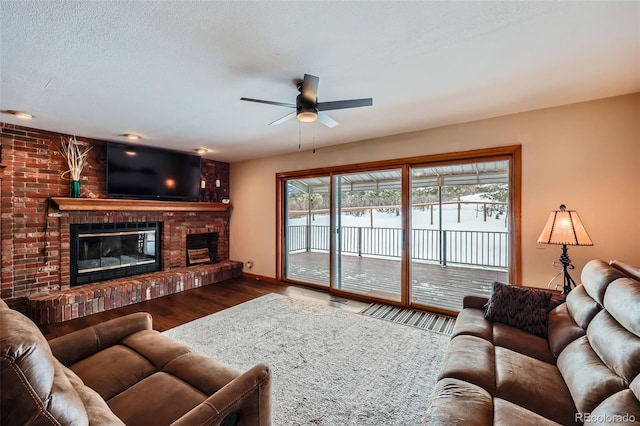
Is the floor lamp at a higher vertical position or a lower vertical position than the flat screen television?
lower

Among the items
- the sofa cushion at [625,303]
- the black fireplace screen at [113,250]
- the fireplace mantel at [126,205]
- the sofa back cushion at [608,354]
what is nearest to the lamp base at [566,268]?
the sofa back cushion at [608,354]

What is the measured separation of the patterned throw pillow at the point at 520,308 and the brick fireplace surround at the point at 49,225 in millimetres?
4428

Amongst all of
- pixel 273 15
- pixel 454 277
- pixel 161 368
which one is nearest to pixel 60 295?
pixel 161 368

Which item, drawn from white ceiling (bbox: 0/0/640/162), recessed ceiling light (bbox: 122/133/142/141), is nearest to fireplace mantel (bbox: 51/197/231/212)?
recessed ceiling light (bbox: 122/133/142/141)

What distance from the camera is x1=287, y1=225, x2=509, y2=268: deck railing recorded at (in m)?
5.47

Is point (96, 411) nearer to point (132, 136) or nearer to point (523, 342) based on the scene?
point (523, 342)

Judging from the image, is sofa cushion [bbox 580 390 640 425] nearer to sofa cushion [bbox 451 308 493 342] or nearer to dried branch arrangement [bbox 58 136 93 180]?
sofa cushion [bbox 451 308 493 342]

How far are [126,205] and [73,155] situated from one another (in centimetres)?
92

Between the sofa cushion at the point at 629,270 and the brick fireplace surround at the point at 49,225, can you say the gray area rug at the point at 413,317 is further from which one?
the brick fireplace surround at the point at 49,225

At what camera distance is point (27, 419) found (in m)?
0.74

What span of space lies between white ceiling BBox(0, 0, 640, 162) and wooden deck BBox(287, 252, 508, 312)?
2.54 meters

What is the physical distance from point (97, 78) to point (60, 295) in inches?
111

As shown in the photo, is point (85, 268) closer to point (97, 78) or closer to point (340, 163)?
point (97, 78)

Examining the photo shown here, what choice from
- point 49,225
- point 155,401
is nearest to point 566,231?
point 155,401
